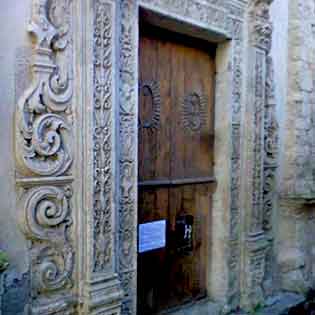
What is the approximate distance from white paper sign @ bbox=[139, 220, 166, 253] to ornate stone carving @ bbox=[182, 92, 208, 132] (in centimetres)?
64

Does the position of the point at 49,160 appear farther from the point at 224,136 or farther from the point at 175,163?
the point at 224,136

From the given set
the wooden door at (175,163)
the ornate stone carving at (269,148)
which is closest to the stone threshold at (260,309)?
the wooden door at (175,163)

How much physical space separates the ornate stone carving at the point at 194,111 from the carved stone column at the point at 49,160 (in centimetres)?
102

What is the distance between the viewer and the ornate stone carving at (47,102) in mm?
1781

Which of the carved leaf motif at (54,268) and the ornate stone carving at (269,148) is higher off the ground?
the ornate stone carving at (269,148)

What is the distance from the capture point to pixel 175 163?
2.74m

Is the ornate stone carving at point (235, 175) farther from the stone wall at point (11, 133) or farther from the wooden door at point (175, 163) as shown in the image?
the stone wall at point (11, 133)

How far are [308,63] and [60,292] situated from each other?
268 cm

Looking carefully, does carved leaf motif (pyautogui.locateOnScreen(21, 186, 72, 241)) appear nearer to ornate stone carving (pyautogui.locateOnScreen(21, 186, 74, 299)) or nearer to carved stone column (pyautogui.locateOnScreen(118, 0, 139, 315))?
ornate stone carving (pyautogui.locateOnScreen(21, 186, 74, 299))

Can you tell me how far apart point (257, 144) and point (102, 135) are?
143 cm

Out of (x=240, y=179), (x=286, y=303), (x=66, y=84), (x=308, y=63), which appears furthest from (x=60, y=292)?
(x=308, y=63)

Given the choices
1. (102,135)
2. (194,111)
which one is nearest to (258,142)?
(194,111)

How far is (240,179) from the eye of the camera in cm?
303

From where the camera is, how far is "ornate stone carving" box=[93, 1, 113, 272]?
2.01m
